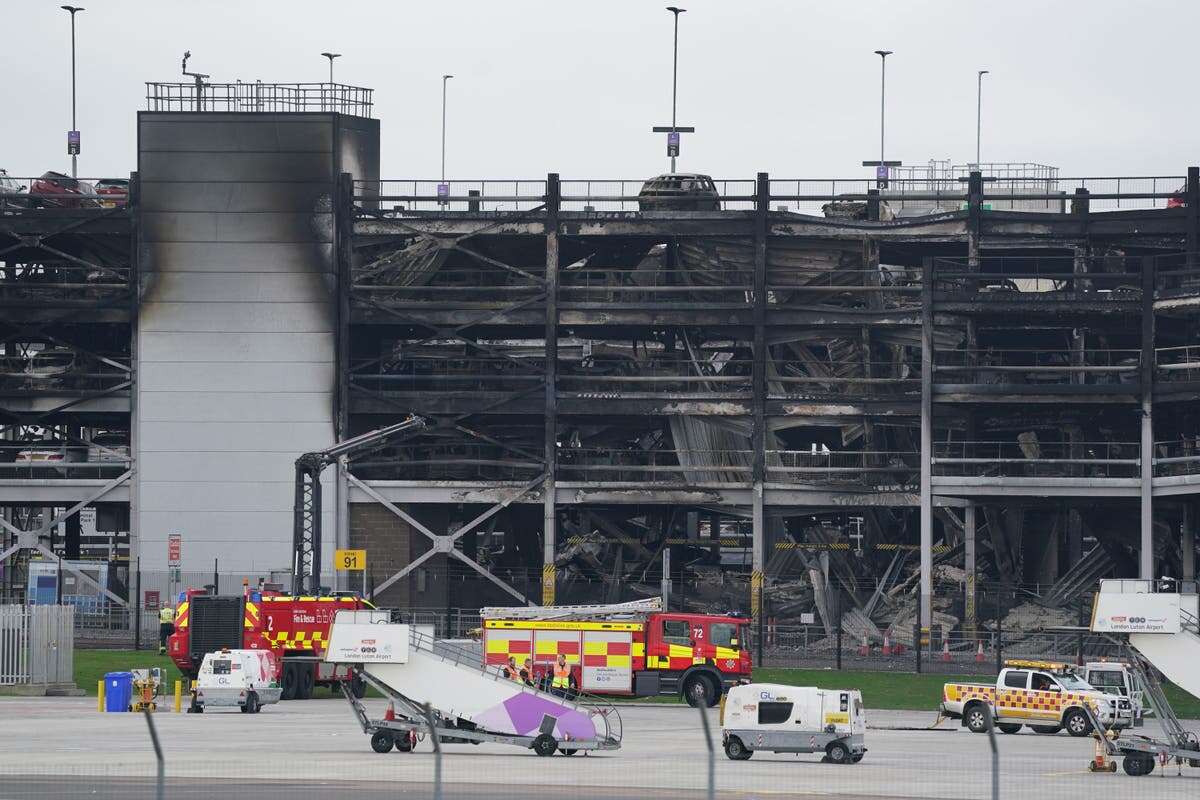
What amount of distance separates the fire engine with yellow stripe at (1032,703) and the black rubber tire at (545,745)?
14.6 metres

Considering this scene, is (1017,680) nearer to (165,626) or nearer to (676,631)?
(676,631)

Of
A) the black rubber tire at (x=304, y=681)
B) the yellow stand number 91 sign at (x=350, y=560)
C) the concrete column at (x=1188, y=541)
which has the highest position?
the concrete column at (x=1188, y=541)

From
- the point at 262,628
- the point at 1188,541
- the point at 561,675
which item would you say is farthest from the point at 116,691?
the point at 1188,541

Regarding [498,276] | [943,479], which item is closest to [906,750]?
[943,479]

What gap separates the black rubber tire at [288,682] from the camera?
6100cm

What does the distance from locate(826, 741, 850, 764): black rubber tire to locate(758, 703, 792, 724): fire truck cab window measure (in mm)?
1066

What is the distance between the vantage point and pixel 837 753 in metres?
40.7

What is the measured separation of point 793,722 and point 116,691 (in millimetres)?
20001

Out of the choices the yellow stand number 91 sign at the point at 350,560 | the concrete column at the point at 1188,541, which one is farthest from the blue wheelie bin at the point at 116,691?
the concrete column at the point at 1188,541

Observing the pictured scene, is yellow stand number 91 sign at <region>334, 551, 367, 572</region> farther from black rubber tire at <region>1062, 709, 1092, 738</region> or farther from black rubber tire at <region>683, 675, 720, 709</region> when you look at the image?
black rubber tire at <region>1062, 709, 1092, 738</region>

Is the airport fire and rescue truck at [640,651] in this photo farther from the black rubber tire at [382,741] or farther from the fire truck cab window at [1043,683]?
the black rubber tire at [382,741]

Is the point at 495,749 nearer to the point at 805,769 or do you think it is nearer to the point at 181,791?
the point at 805,769

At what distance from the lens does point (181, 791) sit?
31.8m

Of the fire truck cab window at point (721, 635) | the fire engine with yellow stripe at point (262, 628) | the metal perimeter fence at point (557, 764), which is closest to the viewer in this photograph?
the metal perimeter fence at point (557, 764)
